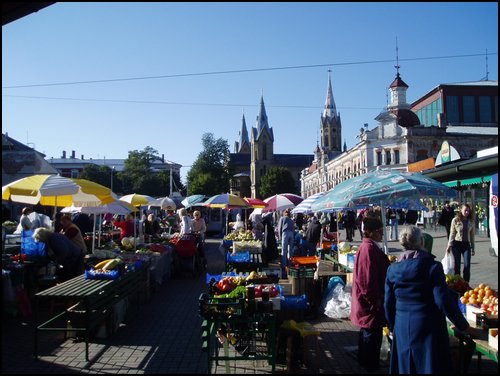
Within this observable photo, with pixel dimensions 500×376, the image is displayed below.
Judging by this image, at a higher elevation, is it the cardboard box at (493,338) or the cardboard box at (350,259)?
the cardboard box at (350,259)

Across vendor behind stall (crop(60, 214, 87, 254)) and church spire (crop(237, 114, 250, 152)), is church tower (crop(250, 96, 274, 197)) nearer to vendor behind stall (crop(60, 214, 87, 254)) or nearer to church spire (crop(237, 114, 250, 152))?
church spire (crop(237, 114, 250, 152))

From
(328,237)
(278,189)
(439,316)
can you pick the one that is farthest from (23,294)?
(278,189)

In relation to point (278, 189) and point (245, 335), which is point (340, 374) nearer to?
point (245, 335)

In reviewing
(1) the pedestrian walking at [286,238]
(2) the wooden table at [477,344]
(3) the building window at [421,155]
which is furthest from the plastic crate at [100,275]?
(3) the building window at [421,155]

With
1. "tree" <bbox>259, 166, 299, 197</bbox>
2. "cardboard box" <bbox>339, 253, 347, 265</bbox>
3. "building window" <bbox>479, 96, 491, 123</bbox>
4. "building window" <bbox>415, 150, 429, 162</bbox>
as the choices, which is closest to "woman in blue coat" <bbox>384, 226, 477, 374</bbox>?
"cardboard box" <bbox>339, 253, 347, 265</bbox>

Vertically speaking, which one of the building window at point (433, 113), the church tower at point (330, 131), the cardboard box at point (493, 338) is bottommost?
the cardboard box at point (493, 338)

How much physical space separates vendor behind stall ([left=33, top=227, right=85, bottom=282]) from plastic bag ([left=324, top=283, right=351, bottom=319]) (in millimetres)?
4625

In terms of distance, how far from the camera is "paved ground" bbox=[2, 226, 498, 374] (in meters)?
5.36

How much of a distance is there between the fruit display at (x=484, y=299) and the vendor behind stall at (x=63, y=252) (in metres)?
6.37

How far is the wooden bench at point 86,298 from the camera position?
575 centimetres

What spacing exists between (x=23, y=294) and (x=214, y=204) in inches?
434

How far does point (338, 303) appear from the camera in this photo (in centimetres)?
795

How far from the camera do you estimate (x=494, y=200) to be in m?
10.9

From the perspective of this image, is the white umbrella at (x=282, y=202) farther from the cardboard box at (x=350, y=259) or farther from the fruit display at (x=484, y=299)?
the fruit display at (x=484, y=299)
